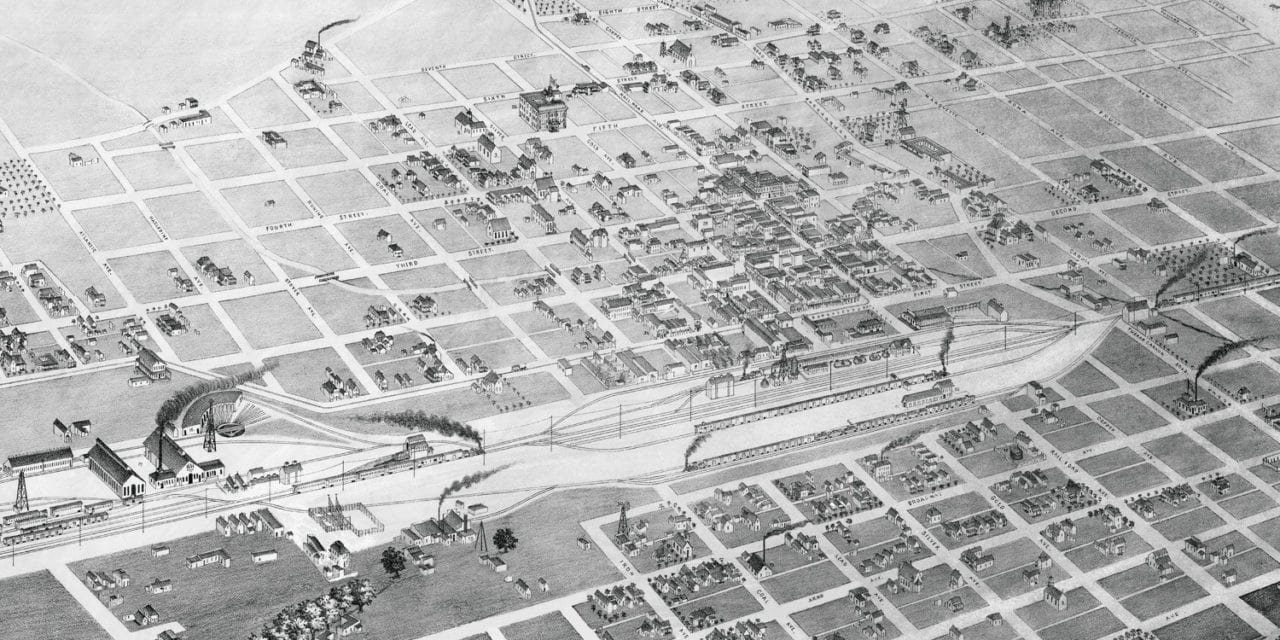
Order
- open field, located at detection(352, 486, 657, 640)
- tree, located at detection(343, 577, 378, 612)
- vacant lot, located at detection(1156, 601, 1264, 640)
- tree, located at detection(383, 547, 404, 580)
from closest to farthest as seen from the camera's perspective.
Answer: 1. open field, located at detection(352, 486, 657, 640)
2. tree, located at detection(343, 577, 378, 612)
3. vacant lot, located at detection(1156, 601, 1264, 640)
4. tree, located at detection(383, 547, 404, 580)

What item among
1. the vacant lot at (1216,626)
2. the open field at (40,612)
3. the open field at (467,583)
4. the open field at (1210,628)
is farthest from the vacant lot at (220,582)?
the vacant lot at (1216,626)

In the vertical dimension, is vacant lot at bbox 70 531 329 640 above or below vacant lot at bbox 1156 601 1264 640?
above

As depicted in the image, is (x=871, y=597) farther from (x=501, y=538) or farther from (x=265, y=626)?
(x=265, y=626)

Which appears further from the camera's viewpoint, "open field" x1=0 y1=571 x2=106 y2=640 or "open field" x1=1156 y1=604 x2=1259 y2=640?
"open field" x1=1156 y1=604 x2=1259 y2=640

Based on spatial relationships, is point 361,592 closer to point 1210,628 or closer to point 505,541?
point 505,541

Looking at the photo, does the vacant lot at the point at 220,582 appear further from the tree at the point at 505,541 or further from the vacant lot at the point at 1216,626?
the vacant lot at the point at 1216,626

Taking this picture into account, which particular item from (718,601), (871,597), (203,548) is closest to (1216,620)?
(871,597)

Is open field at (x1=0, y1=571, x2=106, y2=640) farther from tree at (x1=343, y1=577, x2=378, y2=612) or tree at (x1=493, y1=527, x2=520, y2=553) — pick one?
tree at (x1=493, y1=527, x2=520, y2=553)

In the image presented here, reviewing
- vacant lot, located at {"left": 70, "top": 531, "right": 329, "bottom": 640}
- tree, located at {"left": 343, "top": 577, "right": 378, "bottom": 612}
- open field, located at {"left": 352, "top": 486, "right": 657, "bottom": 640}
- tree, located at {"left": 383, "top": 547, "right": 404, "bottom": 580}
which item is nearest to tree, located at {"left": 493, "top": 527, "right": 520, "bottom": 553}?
open field, located at {"left": 352, "top": 486, "right": 657, "bottom": 640}
